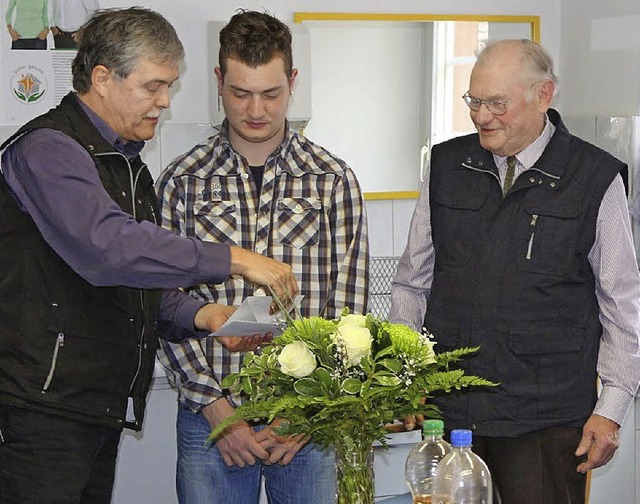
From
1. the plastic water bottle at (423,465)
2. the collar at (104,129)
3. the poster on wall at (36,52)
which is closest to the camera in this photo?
the plastic water bottle at (423,465)

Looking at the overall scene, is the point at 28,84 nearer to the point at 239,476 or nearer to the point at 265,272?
the point at 239,476

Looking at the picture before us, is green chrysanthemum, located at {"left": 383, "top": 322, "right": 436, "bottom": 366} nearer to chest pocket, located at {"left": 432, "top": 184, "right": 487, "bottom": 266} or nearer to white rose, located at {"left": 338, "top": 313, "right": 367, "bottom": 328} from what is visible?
white rose, located at {"left": 338, "top": 313, "right": 367, "bottom": 328}

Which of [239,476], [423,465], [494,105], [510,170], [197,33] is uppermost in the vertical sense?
[197,33]

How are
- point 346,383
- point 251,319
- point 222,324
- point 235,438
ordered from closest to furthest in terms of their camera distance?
point 346,383 < point 251,319 < point 222,324 < point 235,438

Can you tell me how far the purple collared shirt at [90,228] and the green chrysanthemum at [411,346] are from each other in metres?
0.45

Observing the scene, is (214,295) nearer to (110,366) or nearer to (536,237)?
(110,366)

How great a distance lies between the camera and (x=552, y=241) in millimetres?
2424

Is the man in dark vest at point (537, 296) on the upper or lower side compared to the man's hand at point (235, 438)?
upper

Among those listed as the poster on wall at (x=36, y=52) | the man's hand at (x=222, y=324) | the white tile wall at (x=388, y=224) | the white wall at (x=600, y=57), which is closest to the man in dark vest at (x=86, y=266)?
the man's hand at (x=222, y=324)

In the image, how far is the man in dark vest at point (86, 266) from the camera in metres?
2.04

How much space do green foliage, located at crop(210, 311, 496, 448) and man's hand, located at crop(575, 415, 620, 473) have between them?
0.73 metres

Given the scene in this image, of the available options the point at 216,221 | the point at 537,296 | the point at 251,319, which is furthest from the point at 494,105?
the point at 251,319

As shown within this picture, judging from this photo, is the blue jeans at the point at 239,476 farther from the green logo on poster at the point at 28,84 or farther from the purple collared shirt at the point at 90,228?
the green logo on poster at the point at 28,84

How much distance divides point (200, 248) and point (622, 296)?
954 millimetres
